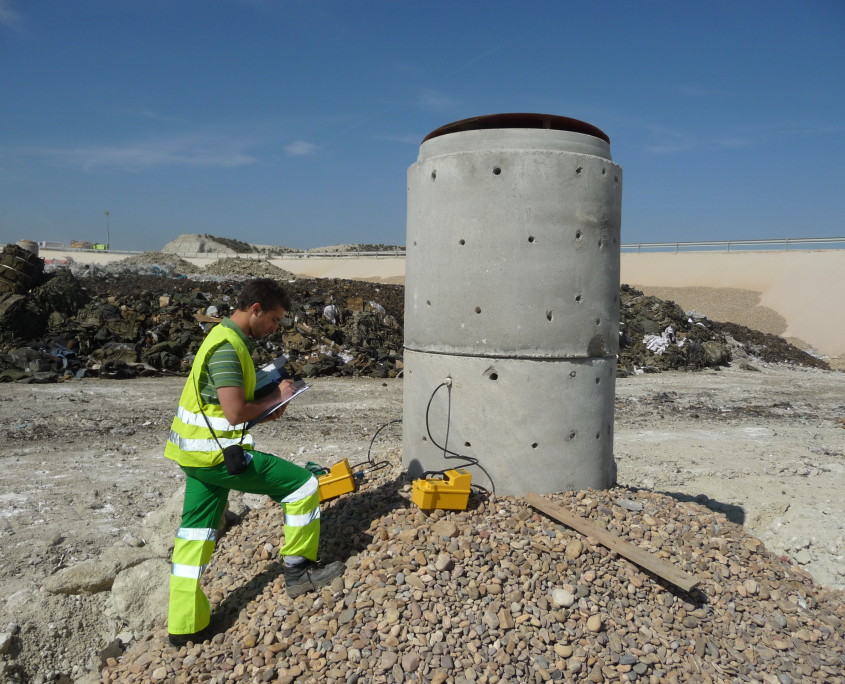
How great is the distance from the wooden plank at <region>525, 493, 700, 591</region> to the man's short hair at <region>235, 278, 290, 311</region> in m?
2.02

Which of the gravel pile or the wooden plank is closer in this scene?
the gravel pile

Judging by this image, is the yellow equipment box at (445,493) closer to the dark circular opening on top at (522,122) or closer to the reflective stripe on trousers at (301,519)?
the reflective stripe on trousers at (301,519)

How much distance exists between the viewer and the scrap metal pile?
1246 cm

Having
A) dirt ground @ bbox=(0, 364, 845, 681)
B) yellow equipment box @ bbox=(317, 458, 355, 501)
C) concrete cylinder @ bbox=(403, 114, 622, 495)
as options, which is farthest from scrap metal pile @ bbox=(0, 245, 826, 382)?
concrete cylinder @ bbox=(403, 114, 622, 495)

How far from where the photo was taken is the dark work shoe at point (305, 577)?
349cm

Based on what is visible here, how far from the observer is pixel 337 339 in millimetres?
14266

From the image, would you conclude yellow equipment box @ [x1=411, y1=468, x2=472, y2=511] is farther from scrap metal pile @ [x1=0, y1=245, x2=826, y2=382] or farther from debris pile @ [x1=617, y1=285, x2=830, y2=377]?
debris pile @ [x1=617, y1=285, x2=830, y2=377]

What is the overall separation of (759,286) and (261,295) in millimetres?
30780

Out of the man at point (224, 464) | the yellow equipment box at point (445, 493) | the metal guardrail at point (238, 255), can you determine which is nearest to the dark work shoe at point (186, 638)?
the man at point (224, 464)

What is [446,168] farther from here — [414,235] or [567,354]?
[567,354]

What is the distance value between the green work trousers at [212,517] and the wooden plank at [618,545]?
142cm

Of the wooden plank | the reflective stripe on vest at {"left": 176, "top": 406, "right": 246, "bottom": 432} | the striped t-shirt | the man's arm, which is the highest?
the striped t-shirt

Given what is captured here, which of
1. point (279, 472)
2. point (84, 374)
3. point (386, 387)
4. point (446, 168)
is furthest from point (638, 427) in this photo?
point (84, 374)

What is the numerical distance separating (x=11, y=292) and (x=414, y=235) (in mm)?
12846
